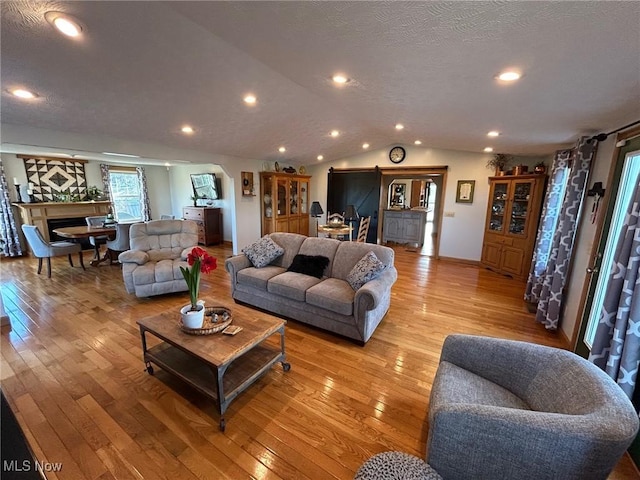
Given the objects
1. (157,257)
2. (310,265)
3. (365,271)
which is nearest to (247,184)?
(157,257)

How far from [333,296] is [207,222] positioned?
534 cm

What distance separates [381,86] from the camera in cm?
235

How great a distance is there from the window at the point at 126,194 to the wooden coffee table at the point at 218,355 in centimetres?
662

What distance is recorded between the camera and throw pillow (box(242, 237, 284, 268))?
3453mm

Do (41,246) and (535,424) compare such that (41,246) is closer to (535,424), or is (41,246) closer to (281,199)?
(281,199)

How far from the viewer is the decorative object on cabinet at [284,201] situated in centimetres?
611

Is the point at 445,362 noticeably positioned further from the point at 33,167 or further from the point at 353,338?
the point at 33,167

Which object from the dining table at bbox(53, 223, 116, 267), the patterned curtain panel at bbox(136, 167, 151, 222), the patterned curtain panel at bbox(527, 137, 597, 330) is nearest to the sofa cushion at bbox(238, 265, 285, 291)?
the patterned curtain panel at bbox(527, 137, 597, 330)

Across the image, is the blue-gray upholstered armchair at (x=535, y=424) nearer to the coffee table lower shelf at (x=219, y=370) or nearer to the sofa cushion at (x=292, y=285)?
the coffee table lower shelf at (x=219, y=370)

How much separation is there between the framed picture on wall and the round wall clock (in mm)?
1378

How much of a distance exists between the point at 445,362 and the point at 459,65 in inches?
77.2

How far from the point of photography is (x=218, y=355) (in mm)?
1705

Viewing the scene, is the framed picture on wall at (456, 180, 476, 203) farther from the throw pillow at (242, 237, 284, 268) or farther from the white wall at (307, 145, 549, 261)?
the throw pillow at (242, 237, 284, 268)

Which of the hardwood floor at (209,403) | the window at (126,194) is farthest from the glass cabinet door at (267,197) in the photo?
the window at (126,194)
